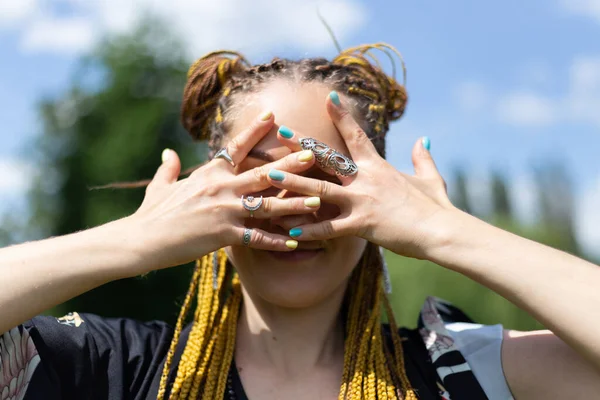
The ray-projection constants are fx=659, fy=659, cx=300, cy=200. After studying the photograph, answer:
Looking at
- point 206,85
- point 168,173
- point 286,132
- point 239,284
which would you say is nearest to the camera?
point 286,132

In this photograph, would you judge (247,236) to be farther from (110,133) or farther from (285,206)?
(110,133)

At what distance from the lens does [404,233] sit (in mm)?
1618

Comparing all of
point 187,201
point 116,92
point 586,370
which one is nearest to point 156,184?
point 187,201

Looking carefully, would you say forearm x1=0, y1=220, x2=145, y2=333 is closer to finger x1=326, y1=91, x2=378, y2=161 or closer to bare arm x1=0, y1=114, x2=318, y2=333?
bare arm x1=0, y1=114, x2=318, y2=333

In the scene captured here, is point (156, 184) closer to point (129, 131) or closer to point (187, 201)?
point (187, 201)

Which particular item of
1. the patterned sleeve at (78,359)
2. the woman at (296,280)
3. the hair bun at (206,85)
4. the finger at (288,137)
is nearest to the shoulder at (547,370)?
the woman at (296,280)

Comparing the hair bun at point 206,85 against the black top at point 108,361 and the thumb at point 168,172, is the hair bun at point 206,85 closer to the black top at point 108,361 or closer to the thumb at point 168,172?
the thumb at point 168,172

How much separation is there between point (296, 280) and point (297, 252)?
0.07m

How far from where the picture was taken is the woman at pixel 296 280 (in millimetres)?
1557

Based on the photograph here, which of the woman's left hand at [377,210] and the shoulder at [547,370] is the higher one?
the woman's left hand at [377,210]

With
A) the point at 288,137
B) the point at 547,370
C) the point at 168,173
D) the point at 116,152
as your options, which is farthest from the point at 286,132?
the point at 116,152

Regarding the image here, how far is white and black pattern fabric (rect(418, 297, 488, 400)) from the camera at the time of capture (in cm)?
170

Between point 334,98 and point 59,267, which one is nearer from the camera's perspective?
point 59,267

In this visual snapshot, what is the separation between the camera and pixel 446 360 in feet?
5.83
